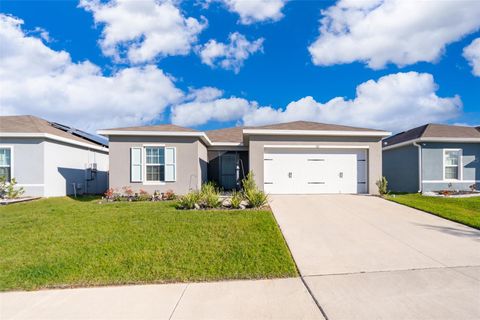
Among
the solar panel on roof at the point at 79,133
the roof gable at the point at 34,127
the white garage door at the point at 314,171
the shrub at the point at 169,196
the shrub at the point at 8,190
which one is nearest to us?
the shrub at the point at 169,196

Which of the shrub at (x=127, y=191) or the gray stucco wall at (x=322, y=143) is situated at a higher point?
the gray stucco wall at (x=322, y=143)

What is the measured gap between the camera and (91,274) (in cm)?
446

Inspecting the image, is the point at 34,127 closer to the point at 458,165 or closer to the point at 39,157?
the point at 39,157

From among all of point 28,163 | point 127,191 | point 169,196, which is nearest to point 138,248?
point 169,196

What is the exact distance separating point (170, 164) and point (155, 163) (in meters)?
0.73

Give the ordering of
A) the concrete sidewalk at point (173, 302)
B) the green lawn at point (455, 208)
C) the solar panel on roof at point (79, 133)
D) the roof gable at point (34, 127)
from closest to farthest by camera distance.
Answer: the concrete sidewalk at point (173, 302) → the green lawn at point (455, 208) → the roof gable at point (34, 127) → the solar panel on roof at point (79, 133)

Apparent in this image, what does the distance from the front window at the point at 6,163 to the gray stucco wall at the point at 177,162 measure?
15.7ft

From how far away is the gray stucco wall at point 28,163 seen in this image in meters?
11.9

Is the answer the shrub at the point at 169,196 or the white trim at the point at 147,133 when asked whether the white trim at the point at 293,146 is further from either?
the shrub at the point at 169,196

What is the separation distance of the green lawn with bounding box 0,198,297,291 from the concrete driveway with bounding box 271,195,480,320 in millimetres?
698

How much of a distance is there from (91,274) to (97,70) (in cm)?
1185

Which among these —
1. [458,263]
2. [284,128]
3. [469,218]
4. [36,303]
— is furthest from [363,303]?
[284,128]

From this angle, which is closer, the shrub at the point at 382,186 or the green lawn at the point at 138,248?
the green lawn at the point at 138,248

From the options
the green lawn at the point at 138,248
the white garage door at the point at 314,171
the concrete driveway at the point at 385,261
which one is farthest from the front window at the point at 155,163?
the concrete driveway at the point at 385,261
